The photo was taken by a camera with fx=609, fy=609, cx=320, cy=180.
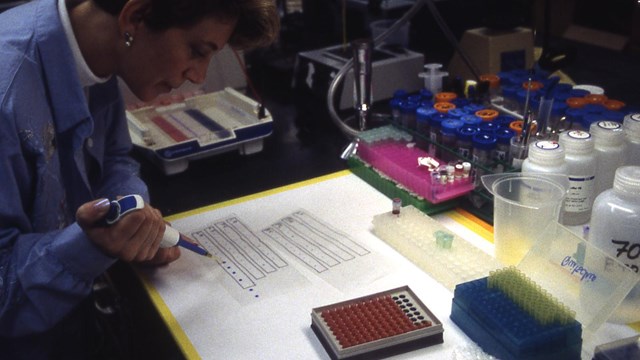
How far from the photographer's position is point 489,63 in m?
1.88

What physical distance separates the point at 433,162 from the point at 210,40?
0.52 m

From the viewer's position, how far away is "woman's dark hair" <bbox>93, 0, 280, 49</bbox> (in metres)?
0.94

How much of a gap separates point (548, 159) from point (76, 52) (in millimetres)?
814

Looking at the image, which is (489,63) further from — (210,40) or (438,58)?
(210,40)

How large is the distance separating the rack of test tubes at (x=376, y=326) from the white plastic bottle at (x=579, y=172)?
14.5 inches

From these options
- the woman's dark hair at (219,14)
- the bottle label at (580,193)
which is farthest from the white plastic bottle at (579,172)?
the woman's dark hair at (219,14)

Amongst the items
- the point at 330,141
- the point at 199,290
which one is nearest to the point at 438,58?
the point at 330,141

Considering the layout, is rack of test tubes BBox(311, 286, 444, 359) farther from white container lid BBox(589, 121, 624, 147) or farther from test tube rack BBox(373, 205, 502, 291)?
white container lid BBox(589, 121, 624, 147)

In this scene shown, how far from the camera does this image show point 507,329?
795 mm

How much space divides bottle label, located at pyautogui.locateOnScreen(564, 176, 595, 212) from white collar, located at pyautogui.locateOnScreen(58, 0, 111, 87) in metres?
0.86

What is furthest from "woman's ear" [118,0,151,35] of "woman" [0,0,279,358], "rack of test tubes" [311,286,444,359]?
"rack of test tubes" [311,286,444,359]

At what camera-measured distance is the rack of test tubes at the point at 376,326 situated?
0.83 m

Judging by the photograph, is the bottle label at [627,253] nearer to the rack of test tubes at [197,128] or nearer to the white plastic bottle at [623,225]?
the white plastic bottle at [623,225]

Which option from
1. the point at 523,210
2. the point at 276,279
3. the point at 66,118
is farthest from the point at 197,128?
the point at 523,210
